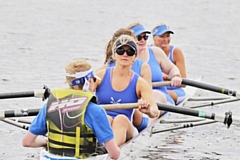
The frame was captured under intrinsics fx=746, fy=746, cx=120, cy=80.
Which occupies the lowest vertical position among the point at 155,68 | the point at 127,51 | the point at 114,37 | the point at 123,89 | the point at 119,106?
the point at 119,106

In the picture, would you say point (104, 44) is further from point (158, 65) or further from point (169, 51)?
point (158, 65)

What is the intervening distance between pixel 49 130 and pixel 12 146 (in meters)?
2.84

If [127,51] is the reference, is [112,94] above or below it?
below

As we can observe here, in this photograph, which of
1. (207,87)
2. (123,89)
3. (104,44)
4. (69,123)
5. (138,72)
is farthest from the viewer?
(104,44)

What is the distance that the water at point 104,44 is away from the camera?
9695 millimetres

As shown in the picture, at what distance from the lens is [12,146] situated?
895cm

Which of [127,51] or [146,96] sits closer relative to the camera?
[127,51]

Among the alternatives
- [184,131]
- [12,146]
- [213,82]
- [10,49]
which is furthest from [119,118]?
[10,49]

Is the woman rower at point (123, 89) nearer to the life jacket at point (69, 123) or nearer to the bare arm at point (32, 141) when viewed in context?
the bare arm at point (32, 141)

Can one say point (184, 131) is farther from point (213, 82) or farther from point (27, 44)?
point (27, 44)

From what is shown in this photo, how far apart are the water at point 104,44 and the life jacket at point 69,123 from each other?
6.72ft

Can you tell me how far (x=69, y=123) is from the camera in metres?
6.12

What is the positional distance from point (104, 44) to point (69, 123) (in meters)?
11.2

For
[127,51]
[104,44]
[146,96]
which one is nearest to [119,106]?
[146,96]
